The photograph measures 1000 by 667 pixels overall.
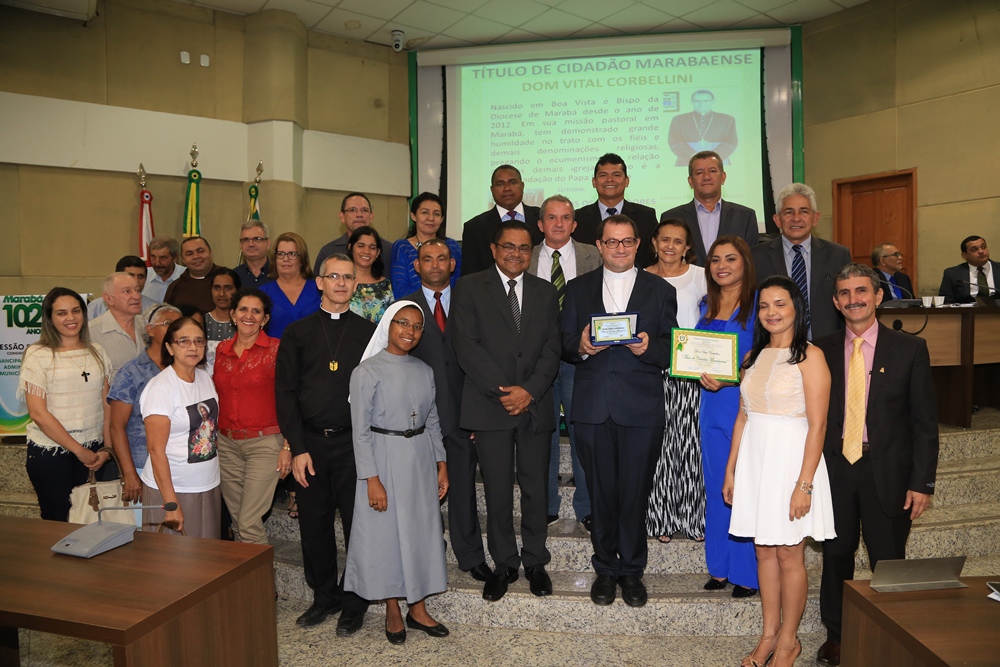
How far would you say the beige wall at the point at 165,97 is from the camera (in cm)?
645

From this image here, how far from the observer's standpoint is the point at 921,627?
5.85 feet

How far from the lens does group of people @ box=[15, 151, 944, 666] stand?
2742 millimetres

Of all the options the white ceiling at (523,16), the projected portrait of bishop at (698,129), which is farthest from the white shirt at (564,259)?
the white ceiling at (523,16)

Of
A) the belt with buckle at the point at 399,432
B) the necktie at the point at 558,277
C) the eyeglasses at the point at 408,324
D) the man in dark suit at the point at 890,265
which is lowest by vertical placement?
the belt with buckle at the point at 399,432

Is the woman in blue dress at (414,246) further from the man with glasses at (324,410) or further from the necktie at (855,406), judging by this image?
the necktie at (855,406)

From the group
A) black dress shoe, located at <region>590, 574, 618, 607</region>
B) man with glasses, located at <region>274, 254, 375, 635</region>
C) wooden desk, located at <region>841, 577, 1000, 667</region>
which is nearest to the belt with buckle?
man with glasses, located at <region>274, 254, 375, 635</region>

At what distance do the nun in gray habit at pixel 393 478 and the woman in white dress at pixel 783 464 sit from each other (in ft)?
4.53

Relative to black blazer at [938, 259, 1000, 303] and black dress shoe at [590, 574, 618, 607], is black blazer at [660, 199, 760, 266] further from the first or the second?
black blazer at [938, 259, 1000, 303]

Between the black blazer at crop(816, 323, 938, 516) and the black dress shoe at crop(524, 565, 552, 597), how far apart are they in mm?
1529

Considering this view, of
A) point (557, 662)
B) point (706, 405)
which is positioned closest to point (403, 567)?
point (557, 662)

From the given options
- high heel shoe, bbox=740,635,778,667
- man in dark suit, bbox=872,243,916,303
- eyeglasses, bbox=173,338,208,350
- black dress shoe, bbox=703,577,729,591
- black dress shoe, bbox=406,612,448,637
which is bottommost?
black dress shoe, bbox=406,612,448,637

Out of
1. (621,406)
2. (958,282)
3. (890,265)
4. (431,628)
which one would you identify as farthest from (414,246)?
(958,282)

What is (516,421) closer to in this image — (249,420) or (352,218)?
(249,420)

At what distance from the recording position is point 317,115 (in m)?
7.88
